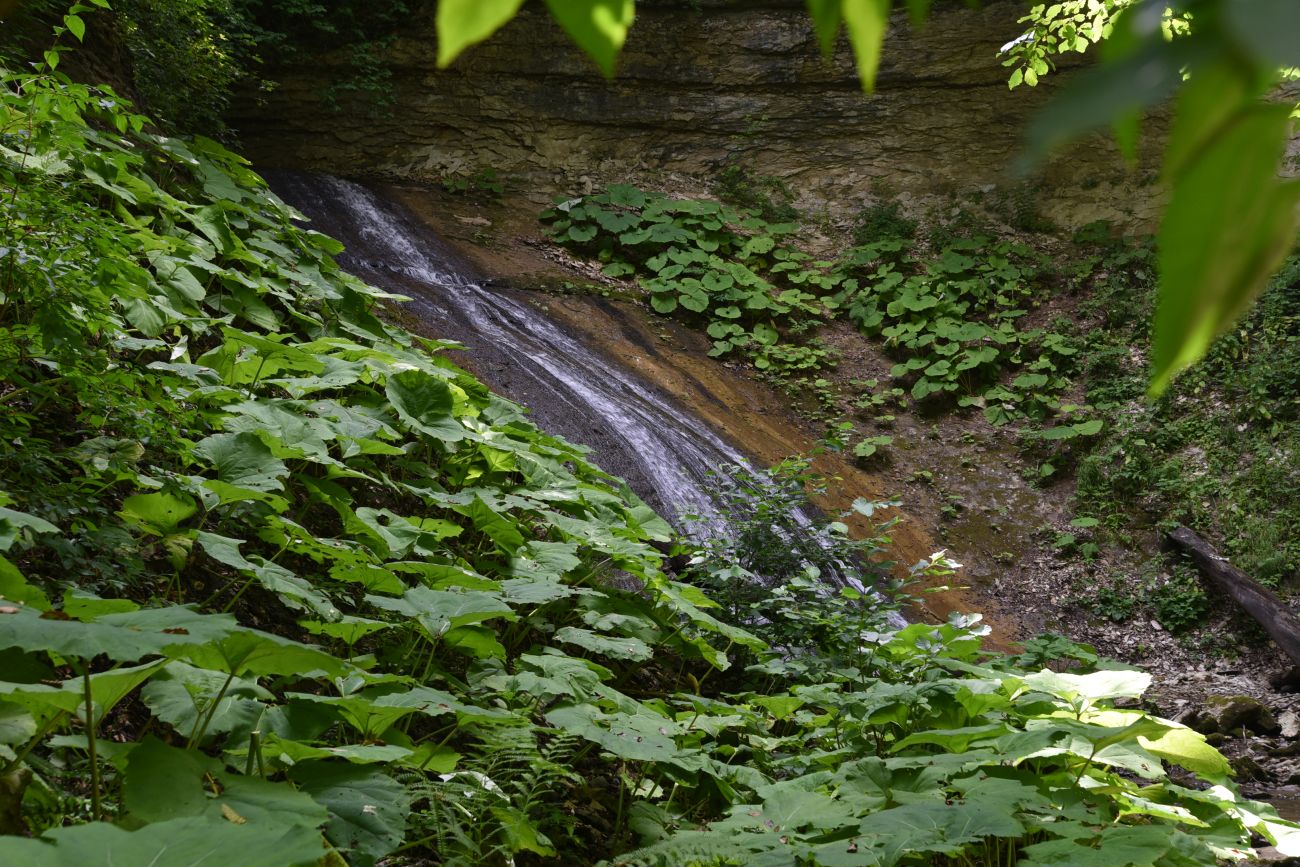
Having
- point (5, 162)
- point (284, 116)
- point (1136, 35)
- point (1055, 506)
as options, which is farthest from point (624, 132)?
point (1136, 35)

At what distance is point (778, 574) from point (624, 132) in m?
10.1

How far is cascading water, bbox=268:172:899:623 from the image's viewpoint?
22.4 ft

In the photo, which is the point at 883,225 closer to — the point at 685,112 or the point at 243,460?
the point at 685,112

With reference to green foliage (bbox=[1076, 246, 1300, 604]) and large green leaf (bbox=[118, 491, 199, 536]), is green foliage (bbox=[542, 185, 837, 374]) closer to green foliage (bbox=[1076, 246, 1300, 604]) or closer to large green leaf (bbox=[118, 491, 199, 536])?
green foliage (bbox=[1076, 246, 1300, 604])

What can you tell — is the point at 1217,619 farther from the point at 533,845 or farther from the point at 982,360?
the point at 533,845

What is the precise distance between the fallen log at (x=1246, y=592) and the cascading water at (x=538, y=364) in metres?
3.08

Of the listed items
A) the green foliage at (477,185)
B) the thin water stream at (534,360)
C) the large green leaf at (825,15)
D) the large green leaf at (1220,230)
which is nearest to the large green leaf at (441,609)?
the large green leaf at (825,15)

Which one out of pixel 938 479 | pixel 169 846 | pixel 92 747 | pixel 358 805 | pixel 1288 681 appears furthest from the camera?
pixel 938 479

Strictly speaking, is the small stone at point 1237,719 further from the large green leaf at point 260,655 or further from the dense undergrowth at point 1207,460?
the large green leaf at point 260,655

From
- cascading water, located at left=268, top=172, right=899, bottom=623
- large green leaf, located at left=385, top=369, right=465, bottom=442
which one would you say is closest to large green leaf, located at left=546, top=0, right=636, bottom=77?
large green leaf, located at left=385, top=369, right=465, bottom=442

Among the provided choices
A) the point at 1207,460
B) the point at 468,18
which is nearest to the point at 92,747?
the point at 468,18

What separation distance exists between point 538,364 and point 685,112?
22.7 feet

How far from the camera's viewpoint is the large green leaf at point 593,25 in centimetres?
44

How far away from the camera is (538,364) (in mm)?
8078
